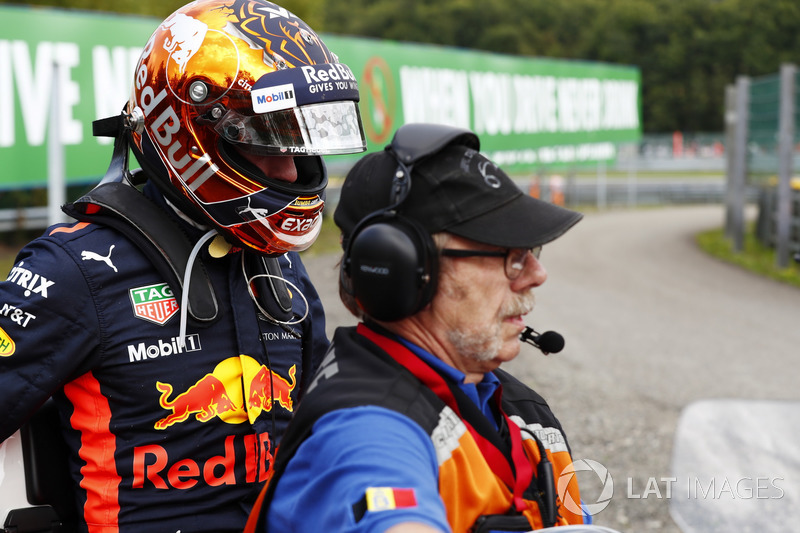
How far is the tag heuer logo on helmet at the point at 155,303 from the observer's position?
2.22 m

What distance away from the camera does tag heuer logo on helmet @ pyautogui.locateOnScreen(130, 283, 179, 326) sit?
2223mm

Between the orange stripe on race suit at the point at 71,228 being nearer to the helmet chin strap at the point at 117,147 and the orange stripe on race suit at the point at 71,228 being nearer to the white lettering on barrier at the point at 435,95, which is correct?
the helmet chin strap at the point at 117,147

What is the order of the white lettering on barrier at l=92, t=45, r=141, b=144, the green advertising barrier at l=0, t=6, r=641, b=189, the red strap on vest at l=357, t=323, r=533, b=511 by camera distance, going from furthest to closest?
the white lettering on barrier at l=92, t=45, r=141, b=144, the green advertising barrier at l=0, t=6, r=641, b=189, the red strap on vest at l=357, t=323, r=533, b=511

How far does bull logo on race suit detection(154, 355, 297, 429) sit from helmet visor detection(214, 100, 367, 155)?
551 mm

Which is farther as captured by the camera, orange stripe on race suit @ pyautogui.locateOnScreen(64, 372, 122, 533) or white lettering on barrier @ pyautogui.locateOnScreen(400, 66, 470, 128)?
white lettering on barrier @ pyautogui.locateOnScreen(400, 66, 470, 128)

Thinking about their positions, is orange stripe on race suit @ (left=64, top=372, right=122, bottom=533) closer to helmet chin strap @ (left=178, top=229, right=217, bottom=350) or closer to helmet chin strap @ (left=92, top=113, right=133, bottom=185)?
helmet chin strap @ (left=178, top=229, right=217, bottom=350)

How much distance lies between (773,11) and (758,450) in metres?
86.2

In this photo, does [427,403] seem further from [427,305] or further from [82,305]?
[82,305]

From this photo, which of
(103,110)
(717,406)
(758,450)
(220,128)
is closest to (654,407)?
(717,406)

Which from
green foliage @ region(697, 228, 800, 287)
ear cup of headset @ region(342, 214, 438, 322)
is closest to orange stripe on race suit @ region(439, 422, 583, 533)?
ear cup of headset @ region(342, 214, 438, 322)

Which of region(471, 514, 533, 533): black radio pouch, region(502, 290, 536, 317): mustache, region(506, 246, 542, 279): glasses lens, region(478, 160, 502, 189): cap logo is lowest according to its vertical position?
region(471, 514, 533, 533): black radio pouch

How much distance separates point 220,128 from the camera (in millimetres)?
2439

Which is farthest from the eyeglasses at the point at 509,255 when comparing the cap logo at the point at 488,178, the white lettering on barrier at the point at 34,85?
the white lettering on barrier at the point at 34,85

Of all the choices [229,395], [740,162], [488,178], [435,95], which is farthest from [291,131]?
[740,162]
